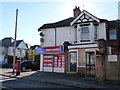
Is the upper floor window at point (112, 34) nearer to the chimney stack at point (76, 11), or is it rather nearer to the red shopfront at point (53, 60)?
the chimney stack at point (76, 11)

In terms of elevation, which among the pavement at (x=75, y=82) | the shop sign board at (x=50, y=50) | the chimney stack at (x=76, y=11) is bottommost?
the pavement at (x=75, y=82)

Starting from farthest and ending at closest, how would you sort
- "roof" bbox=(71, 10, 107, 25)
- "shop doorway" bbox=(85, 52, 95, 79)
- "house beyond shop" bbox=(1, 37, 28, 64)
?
"house beyond shop" bbox=(1, 37, 28, 64), "roof" bbox=(71, 10, 107, 25), "shop doorway" bbox=(85, 52, 95, 79)

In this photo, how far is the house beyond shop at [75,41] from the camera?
19.3 metres

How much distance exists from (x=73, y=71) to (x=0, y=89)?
11.7m

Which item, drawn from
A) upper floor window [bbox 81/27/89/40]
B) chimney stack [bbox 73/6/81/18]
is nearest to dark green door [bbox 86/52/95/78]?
upper floor window [bbox 81/27/89/40]

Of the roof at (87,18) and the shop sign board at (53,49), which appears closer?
the roof at (87,18)

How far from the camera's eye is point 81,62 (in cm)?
1938

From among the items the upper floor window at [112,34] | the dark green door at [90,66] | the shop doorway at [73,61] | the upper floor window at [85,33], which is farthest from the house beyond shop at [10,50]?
the dark green door at [90,66]

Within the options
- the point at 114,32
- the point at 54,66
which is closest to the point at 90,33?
the point at 114,32

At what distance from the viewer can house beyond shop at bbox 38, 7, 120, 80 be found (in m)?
19.3

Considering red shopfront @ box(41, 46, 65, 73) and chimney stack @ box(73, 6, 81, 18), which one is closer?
red shopfront @ box(41, 46, 65, 73)

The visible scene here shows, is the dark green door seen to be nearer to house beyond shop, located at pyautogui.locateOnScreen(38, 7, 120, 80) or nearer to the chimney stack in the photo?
house beyond shop, located at pyautogui.locateOnScreen(38, 7, 120, 80)

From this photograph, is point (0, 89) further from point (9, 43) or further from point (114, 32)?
point (9, 43)

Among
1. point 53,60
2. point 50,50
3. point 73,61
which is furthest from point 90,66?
point 53,60
